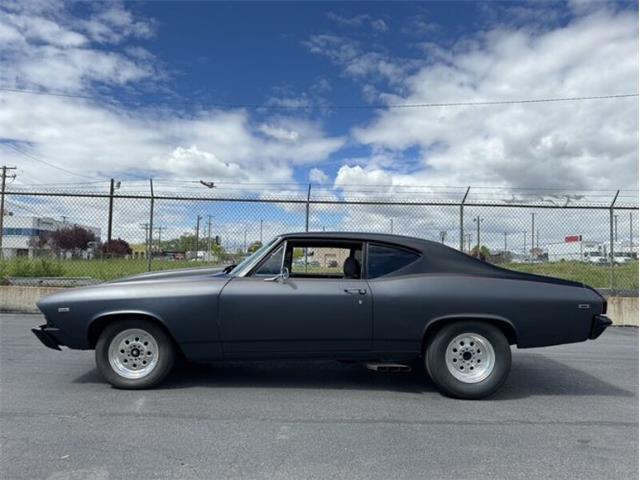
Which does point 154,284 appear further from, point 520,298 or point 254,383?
point 520,298

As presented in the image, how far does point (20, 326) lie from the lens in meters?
8.65

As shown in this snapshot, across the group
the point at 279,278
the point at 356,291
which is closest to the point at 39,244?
the point at 279,278

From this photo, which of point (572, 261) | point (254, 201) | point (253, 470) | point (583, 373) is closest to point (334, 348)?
point (253, 470)

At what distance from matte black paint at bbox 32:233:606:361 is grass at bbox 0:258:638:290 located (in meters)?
7.13

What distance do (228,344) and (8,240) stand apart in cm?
1468

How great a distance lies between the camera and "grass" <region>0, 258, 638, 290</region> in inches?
467

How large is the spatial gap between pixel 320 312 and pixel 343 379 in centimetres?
111

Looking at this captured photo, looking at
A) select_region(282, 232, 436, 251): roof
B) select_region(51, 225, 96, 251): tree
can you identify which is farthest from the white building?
select_region(51, 225, 96, 251): tree

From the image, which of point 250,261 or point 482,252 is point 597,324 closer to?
point 250,261

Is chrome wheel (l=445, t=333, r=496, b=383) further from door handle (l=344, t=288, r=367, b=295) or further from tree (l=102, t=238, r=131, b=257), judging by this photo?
tree (l=102, t=238, r=131, b=257)

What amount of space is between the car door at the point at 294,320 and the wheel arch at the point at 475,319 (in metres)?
0.55

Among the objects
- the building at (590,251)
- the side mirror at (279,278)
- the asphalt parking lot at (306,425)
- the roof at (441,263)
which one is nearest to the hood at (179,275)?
the side mirror at (279,278)

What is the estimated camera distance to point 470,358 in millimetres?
4848

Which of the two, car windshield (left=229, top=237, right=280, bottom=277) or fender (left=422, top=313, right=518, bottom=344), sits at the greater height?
car windshield (left=229, top=237, right=280, bottom=277)
